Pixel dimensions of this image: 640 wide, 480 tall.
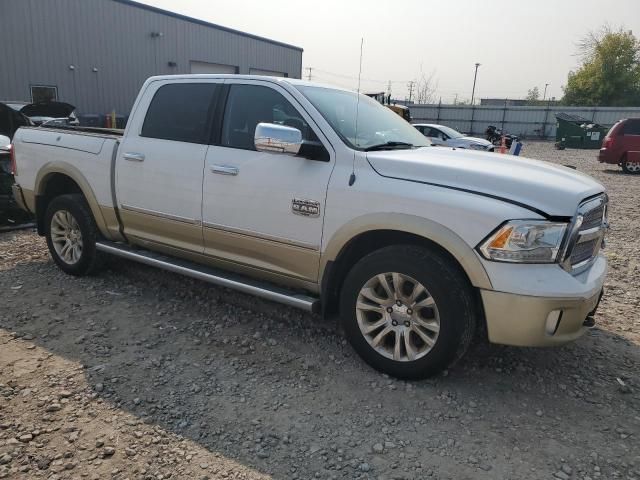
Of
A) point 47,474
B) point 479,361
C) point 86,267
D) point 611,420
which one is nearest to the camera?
point 47,474

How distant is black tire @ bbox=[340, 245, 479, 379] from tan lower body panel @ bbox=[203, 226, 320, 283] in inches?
12.8

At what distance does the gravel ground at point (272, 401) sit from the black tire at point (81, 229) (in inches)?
19.6

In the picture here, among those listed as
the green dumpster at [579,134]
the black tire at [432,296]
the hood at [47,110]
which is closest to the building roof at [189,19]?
the hood at [47,110]

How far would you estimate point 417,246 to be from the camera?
3135 millimetres

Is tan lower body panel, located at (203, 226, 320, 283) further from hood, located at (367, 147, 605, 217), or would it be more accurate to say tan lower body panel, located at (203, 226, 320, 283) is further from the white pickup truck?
hood, located at (367, 147, 605, 217)

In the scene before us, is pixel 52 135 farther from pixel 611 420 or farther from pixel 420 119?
pixel 420 119

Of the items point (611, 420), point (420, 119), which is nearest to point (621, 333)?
point (611, 420)

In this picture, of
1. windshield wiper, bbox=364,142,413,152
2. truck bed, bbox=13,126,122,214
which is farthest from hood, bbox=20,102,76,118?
windshield wiper, bbox=364,142,413,152

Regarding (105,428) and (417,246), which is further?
(417,246)

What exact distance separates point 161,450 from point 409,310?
1.62 meters

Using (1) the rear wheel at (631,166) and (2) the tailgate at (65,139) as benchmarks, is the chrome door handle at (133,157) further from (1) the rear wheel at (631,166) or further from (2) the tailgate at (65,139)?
(1) the rear wheel at (631,166)

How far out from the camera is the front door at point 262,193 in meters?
3.43

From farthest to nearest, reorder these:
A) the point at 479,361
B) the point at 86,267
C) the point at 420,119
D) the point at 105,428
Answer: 1. the point at 420,119
2. the point at 86,267
3. the point at 479,361
4. the point at 105,428

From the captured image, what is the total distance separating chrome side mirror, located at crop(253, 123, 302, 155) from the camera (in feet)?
10.6
